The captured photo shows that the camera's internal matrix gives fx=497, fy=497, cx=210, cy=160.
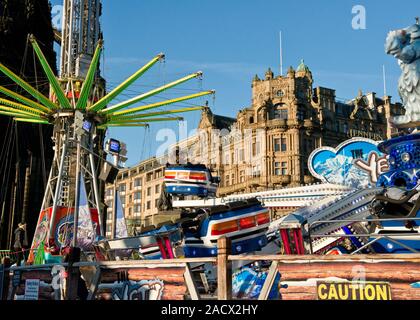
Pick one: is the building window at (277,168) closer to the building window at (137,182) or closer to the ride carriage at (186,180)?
the building window at (137,182)

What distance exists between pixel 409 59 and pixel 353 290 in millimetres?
13626

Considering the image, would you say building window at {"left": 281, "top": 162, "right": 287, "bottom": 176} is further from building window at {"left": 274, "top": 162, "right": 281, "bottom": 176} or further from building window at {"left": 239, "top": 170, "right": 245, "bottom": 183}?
building window at {"left": 239, "top": 170, "right": 245, "bottom": 183}

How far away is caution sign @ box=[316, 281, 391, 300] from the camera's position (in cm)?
787

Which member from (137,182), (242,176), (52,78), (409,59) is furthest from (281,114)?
(409,59)

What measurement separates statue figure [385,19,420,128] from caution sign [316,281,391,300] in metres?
12.8

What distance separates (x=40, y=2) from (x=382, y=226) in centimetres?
4068

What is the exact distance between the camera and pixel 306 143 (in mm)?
72125

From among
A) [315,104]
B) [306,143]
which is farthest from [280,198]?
[315,104]

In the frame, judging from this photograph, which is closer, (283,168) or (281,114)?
(283,168)

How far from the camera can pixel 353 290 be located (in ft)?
26.3

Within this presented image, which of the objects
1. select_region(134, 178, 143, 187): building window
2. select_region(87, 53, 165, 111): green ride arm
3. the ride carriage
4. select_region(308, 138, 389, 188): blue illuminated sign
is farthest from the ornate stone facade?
select_region(87, 53, 165, 111): green ride arm

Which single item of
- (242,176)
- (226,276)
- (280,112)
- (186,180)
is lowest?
(226,276)

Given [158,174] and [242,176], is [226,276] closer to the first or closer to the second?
[242,176]
